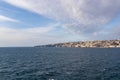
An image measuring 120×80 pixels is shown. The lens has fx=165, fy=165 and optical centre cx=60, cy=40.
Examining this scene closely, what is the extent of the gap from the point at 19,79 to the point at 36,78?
20.3 feet

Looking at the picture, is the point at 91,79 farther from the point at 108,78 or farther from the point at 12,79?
the point at 12,79

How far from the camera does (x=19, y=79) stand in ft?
198

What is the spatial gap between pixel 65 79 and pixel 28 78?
45.4 ft

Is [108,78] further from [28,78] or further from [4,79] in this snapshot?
[4,79]

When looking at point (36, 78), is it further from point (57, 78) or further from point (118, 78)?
point (118, 78)

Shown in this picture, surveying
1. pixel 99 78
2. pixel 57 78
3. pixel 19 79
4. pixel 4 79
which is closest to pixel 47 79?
pixel 57 78

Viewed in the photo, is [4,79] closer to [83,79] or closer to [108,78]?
[83,79]

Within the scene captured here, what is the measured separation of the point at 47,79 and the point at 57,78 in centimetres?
379

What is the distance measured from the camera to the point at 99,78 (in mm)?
62406

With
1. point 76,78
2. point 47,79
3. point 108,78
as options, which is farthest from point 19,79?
point 108,78

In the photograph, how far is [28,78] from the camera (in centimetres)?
6138

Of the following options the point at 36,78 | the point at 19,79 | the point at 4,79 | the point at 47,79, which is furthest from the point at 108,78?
the point at 4,79

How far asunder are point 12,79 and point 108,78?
3588cm

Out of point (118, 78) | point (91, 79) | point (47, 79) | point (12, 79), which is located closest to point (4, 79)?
point (12, 79)
